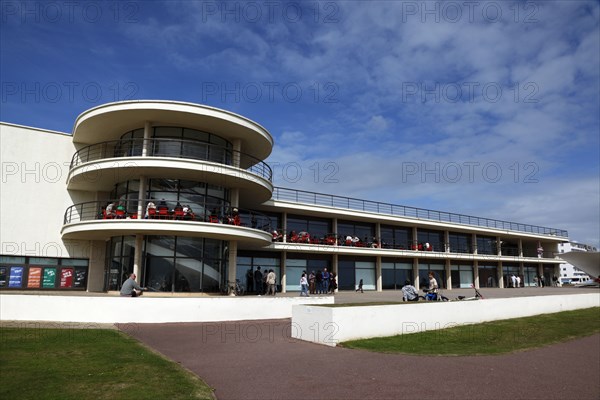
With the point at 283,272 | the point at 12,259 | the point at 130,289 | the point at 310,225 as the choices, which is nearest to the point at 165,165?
the point at 130,289

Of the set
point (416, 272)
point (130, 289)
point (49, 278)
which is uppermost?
point (416, 272)

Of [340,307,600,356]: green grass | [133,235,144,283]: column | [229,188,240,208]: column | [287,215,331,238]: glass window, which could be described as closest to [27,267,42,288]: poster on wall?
[133,235,144,283]: column

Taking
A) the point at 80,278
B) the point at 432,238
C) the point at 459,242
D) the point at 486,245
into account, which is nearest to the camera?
the point at 80,278

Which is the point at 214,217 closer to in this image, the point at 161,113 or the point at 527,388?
the point at 161,113

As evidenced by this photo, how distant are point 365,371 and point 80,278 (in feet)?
63.5

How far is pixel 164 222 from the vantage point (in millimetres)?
18609

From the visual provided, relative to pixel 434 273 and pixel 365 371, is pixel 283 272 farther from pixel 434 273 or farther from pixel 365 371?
pixel 365 371

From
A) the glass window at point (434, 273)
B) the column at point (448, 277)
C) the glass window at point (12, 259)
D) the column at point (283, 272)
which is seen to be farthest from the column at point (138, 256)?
the column at point (448, 277)

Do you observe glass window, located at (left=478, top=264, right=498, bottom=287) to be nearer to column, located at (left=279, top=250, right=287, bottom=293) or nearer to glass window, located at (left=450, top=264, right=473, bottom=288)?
glass window, located at (left=450, top=264, right=473, bottom=288)

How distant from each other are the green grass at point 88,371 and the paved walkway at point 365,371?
55 cm

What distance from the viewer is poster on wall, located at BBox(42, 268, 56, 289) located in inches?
900

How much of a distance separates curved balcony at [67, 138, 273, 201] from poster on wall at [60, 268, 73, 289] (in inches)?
167

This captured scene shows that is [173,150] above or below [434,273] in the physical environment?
above

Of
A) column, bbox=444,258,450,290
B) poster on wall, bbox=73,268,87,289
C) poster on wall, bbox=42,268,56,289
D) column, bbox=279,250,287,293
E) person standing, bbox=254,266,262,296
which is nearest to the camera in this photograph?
poster on wall, bbox=42,268,56,289
